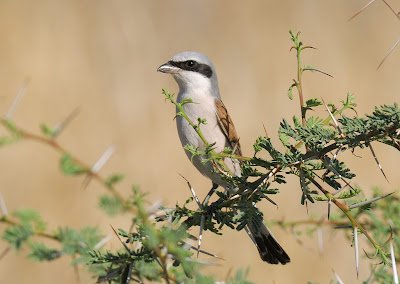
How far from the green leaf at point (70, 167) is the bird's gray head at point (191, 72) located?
2768mm

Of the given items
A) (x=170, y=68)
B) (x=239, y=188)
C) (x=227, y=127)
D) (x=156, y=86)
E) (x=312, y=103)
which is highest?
(x=156, y=86)

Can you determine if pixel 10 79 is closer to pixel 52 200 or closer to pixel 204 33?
pixel 52 200

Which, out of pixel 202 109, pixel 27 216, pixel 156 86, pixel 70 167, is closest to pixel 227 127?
pixel 202 109

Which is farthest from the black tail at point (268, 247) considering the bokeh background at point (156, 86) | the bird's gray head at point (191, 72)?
the bokeh background at point (156, 86)

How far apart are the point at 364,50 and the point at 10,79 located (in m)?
3.77

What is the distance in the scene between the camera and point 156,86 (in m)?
8.46

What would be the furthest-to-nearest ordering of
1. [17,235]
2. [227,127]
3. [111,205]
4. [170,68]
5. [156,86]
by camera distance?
[156,86] < [170,68] < [227,127] < [17,235] < [111,205]

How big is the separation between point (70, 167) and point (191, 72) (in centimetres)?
287

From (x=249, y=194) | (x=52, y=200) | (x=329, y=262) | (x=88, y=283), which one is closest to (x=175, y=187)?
(x=52, y=200)

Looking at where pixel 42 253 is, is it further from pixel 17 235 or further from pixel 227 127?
pixel 227 127

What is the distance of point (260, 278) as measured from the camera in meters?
6.25

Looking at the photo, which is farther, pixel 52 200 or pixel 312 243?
pixel 52 200

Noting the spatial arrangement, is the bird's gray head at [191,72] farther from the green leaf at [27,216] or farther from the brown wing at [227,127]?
the green leaf at [27,216]

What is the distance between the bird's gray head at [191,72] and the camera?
13.9ft
